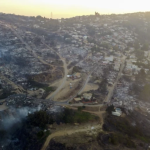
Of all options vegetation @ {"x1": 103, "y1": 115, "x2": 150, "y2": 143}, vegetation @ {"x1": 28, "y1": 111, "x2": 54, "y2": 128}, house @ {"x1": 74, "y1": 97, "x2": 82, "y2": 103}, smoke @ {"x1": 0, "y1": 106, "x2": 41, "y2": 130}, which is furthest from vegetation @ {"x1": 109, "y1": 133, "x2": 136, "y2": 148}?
smoke @ {"x1": 0, "y1": 106, "x2": 41, "y2": 130}

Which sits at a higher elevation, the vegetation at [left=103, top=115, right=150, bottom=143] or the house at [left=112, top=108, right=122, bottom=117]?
the house at [left=112, top=108, right=122, bottom=117]

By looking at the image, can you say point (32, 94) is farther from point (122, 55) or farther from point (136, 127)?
point (122, 55)

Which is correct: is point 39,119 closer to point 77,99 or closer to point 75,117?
point 75,117

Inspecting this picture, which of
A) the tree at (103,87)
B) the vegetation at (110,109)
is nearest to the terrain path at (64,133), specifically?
the vegetation at (110,109)

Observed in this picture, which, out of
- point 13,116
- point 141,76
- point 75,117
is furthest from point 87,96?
point 141,76

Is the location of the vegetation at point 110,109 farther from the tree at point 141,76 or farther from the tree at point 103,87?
the tree at point 141,76

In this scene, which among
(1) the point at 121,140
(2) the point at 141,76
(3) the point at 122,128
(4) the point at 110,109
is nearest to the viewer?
(1) the point at 121,140

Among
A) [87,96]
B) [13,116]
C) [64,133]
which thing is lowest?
[64,133]

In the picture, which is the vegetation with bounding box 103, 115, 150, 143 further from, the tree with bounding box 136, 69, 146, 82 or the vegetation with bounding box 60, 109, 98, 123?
A: the tree with bounding box 136, 69, 146, 82

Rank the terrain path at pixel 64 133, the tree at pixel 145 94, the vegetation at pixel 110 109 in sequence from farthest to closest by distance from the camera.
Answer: the tree at pixel 145 94 → the vegetation at pixel 110 109 → the terrain path at pixel 64 133

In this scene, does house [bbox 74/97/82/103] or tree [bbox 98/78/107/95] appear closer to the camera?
house [bbox 74/97/82/103]
